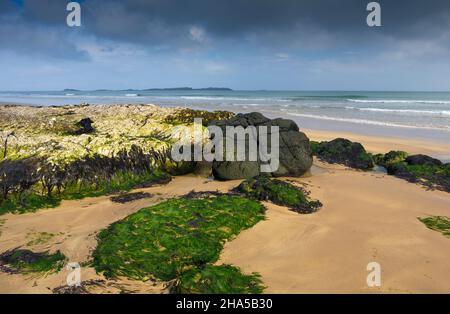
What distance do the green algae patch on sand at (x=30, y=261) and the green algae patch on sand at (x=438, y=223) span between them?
5.12 metres

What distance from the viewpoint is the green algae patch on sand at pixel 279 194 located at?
5715 mm

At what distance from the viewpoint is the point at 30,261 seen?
3.80 meters

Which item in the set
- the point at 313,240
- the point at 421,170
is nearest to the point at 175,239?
the point at 313,240

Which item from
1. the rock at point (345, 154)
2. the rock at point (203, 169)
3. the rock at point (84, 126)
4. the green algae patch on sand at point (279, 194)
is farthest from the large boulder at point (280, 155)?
the rock at point (84, 126)

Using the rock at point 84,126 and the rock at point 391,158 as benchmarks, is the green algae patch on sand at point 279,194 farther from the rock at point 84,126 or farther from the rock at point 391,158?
the rock at point 391,158

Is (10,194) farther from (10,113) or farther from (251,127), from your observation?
(251,127)

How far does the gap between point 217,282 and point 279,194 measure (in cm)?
279

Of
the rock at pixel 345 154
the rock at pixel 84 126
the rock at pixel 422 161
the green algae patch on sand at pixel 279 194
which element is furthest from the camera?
the rock at pixel 345 154

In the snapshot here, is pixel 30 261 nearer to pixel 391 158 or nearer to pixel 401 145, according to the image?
pixel 391 158

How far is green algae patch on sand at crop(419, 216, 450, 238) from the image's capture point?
488cm

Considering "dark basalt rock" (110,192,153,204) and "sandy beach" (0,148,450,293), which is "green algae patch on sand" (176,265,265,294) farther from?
"dark basalt rock" (110,192,153,204)

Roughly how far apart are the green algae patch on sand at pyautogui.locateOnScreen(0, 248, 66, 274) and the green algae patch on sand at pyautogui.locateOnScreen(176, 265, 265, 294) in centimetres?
150
